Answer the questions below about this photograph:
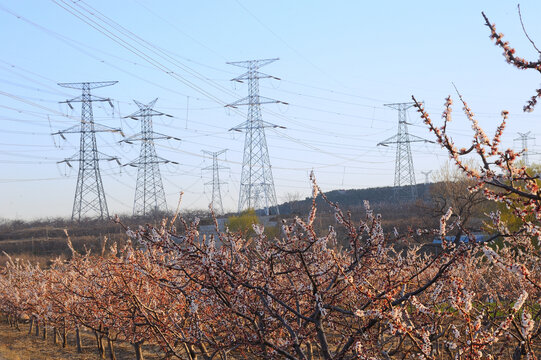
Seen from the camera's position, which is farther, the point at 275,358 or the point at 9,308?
the point at 9,308

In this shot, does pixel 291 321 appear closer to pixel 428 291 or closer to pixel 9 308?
pixel 428 291

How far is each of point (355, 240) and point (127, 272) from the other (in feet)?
17.7

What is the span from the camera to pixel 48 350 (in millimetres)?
16688

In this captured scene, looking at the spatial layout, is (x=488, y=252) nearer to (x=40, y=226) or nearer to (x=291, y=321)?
(x=291, y=321)

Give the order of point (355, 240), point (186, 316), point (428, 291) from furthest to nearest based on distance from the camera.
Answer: point (186, 316) → point (428, 291) → point (355, 240)

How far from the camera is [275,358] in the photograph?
4.39m

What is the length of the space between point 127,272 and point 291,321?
397 centimetres

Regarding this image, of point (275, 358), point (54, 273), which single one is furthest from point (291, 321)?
point (54, 273)

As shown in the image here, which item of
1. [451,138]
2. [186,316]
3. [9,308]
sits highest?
[451,138]

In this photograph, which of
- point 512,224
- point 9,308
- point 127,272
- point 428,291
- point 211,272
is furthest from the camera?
point 512,224

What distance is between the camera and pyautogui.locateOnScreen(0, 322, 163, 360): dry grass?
49.7ft

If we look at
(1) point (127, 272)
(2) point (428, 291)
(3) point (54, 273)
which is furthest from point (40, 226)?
(2) point (428, 291)

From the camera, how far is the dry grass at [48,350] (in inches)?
597

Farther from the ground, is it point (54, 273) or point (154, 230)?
point (154, 230)
